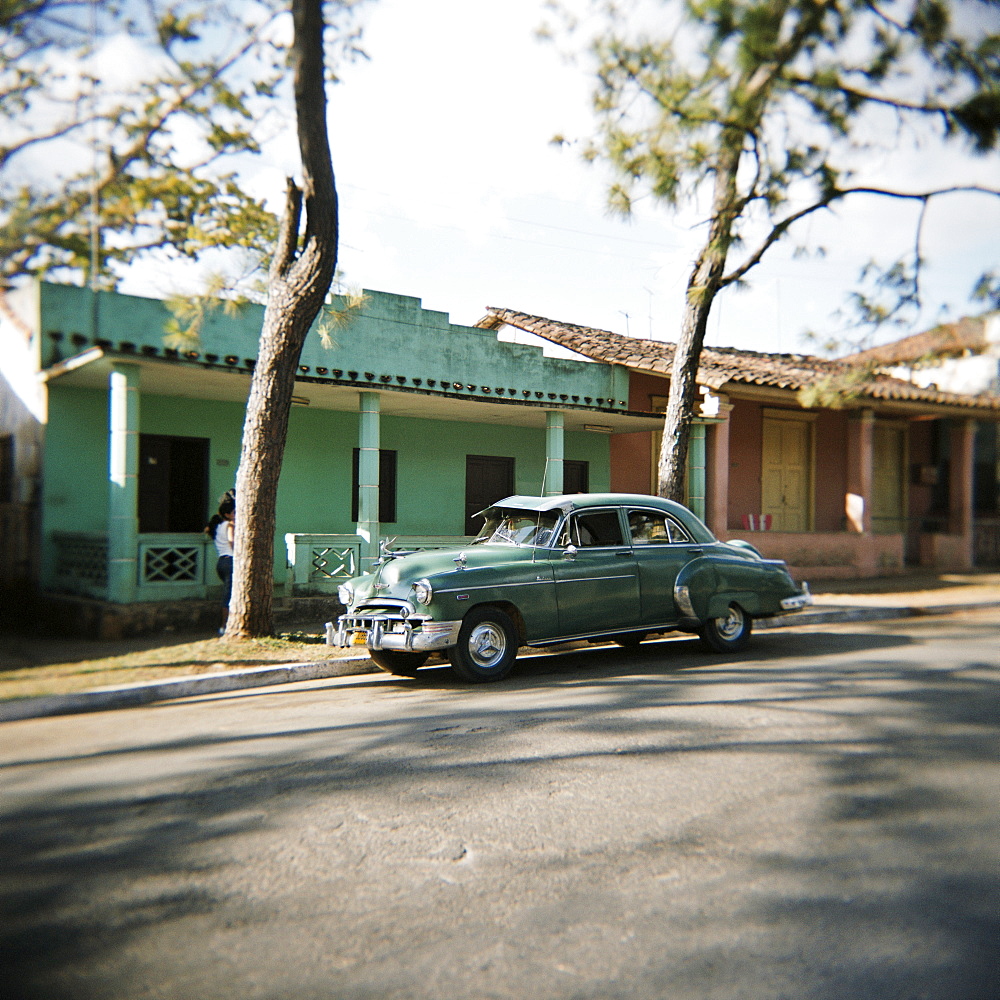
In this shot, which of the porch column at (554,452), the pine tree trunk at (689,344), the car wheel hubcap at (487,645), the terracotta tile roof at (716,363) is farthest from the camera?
the terracotta tile roof at (716,363)

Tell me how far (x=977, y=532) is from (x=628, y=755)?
20229 mm

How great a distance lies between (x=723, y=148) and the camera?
8.30 meters

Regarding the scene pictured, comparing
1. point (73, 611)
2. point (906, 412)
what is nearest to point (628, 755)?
point (73, 611)

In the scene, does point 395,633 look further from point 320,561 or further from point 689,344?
point 689,344

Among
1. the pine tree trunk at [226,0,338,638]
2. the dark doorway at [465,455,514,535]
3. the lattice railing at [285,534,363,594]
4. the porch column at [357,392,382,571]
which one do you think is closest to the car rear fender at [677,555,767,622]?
the pine tree trunk at [226,0,338,638]

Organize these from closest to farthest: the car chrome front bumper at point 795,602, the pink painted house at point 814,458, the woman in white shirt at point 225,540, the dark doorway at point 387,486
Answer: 1. the car chrome front bumper at point 795,602
2. the woman in white shirt at point 225,540
3. the dark doorway at point 387,486
4. the pink painted house at point 814,458

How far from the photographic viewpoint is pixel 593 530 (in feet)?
27.2

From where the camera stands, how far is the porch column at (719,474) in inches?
606

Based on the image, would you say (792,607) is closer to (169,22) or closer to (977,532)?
(169,22)

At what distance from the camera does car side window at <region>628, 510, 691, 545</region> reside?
8562 mm

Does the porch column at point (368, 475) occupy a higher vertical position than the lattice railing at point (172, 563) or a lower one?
higher

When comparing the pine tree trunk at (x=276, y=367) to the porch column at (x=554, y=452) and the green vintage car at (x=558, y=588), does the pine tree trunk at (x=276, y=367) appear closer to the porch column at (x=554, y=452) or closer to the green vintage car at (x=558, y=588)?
the green vintage car at (x=558, y=588)

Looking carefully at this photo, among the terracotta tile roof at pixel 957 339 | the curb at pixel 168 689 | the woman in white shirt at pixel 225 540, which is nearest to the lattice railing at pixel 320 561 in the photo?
the woman in white shirt at pixel 225 540

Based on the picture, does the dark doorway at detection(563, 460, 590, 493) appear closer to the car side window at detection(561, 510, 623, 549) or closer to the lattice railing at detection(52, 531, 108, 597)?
the car side window at detection(561, 510, 623, 549)
